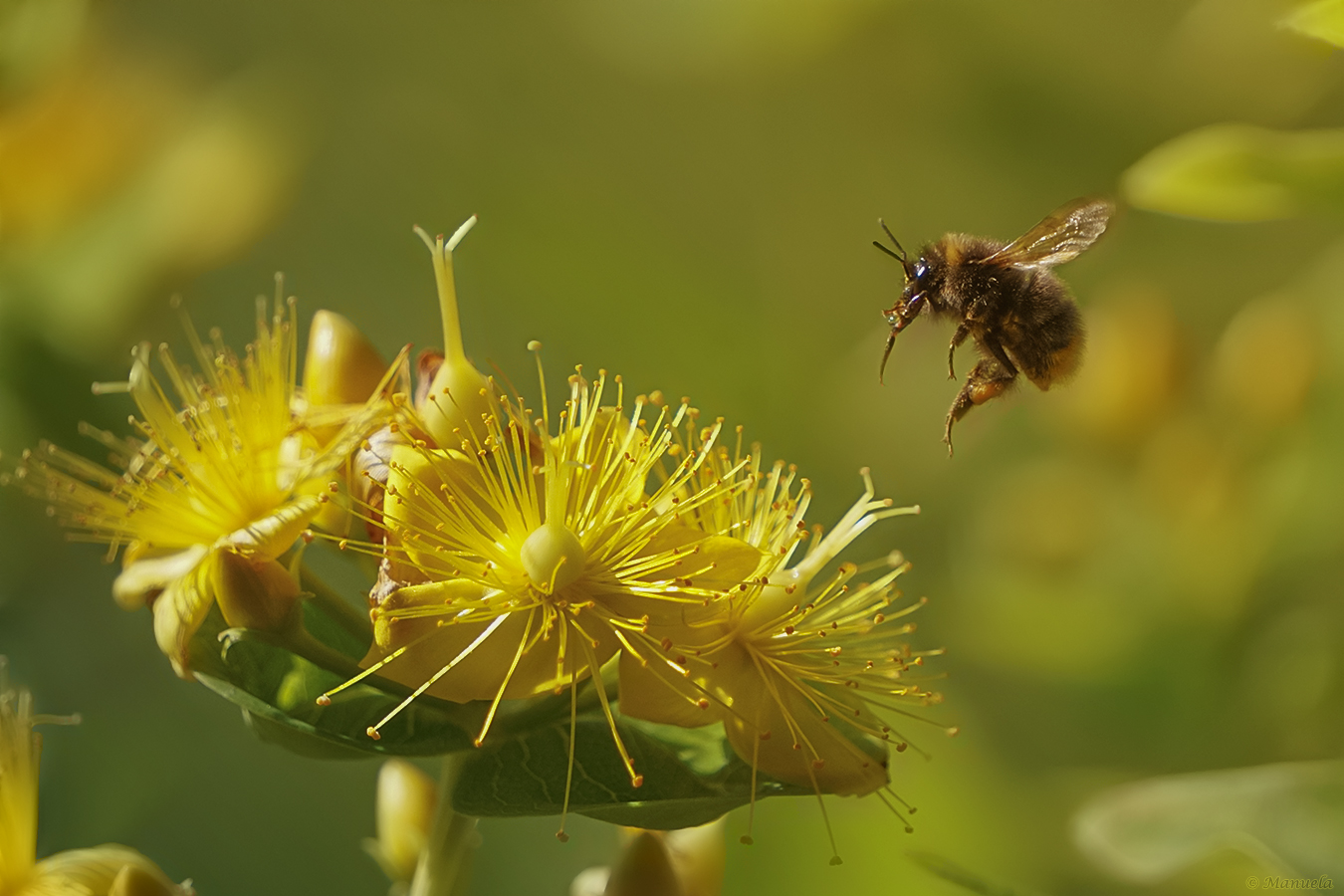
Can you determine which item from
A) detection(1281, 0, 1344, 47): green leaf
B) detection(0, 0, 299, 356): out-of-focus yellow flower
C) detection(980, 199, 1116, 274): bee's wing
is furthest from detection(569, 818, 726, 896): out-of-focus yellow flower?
detection(0, 0, 299, 356): out-of-focus yellow flower

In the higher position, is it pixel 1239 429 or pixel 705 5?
pixel 705 5

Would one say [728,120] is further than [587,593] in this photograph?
Yes

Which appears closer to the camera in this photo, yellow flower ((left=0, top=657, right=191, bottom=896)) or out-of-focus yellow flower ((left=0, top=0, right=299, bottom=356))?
yellow flower ((left=0, top=657, right=191, bottom=896))

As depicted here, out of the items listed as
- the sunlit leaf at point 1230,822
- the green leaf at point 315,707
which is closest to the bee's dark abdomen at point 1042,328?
the sunlit leaf at point 1230,822

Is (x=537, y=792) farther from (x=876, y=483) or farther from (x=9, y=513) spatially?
(x=876, y=483)

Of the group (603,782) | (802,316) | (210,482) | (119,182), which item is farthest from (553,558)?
(802,316)

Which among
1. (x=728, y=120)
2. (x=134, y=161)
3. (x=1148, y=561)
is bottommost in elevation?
(x=1148, y=561)

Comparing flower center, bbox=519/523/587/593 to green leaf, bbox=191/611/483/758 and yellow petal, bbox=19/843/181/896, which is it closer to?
green leaf, bbox=191/611/483/758

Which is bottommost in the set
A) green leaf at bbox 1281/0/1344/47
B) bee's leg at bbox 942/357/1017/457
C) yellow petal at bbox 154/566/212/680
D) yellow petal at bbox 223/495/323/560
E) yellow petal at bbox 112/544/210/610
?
yellow petal at bbox 154/566/212/680

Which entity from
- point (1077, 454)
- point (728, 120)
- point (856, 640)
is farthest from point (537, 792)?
point (728, 120)
